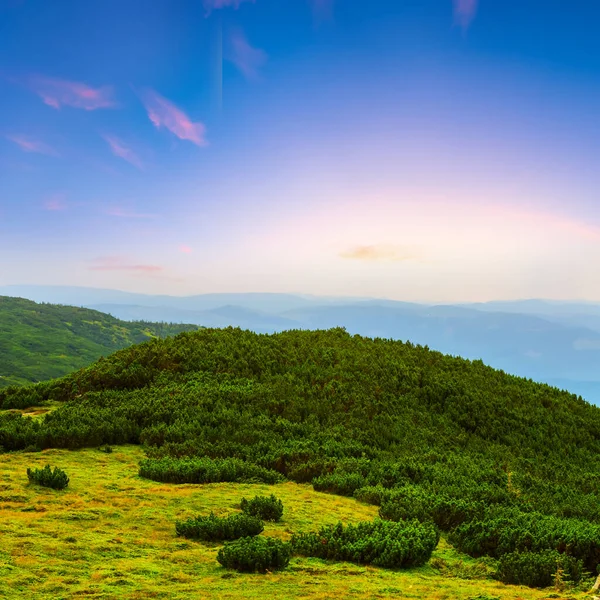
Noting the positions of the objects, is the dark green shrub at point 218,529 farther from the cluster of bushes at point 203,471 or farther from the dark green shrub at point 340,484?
the dark green shrub at point 340,484

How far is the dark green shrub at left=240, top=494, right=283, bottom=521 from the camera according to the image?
10.4 metres

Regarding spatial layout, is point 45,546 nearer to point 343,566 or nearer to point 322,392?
point 343,566

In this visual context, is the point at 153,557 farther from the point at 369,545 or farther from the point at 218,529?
the point at 369,545

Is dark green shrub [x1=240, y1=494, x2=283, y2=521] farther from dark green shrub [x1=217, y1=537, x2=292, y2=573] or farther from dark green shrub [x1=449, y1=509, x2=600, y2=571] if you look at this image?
dark green shrub [x1=449, y1=509, x2=600, y2=571]

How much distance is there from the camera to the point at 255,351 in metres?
25.9

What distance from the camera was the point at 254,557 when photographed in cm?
762

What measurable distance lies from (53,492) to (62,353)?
180 meters

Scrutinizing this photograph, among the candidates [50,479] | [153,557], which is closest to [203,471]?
[50,479]

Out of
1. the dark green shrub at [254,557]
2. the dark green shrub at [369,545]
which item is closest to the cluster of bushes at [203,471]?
the dark green shrub at [369,545]

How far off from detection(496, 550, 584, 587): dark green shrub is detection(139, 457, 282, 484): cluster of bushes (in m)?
6.92

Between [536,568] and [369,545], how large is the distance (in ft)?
8.80

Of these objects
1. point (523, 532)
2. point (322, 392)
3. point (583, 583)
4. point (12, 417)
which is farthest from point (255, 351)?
point (583, 583)

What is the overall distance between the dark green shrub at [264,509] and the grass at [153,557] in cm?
27

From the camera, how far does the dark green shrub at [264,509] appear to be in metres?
10.4
